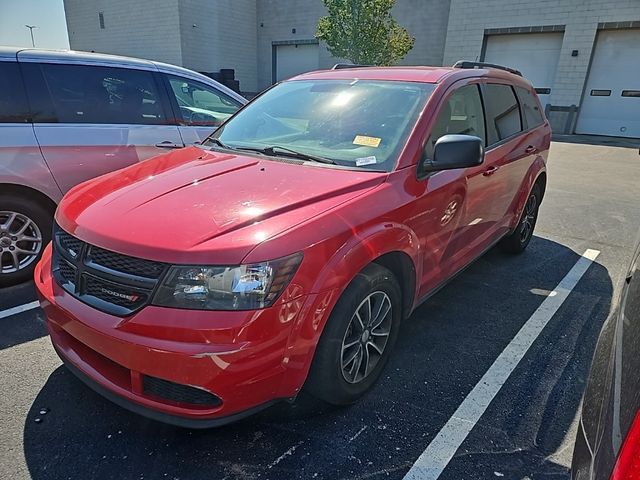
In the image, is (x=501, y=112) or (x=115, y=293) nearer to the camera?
(x=115, y=293)

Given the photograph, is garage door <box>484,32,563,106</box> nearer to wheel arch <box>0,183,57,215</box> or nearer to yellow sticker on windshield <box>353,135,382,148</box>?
yellow sticker on windshield <box>353,135,382,148</box>

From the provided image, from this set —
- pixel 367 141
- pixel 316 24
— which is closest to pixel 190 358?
pixel 367 141

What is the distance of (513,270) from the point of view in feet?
14.9

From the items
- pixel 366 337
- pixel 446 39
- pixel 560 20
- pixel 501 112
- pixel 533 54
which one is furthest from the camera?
pixel 446 39

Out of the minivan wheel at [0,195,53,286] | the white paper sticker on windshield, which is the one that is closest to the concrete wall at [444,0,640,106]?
the white paper sticker on windshield

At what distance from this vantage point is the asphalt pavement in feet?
6.95

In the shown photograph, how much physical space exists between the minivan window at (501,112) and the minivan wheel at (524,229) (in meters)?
0.94

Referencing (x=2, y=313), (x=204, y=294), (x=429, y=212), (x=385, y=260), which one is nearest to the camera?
(x=204, y=294)

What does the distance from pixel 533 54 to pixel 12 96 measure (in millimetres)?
20518

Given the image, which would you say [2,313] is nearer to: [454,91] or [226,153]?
[226,153]

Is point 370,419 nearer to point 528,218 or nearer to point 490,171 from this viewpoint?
point 490,171

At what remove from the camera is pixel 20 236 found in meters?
3.84

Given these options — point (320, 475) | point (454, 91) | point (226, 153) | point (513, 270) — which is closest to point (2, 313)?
point (226, 153)

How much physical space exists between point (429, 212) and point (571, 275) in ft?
8.11
